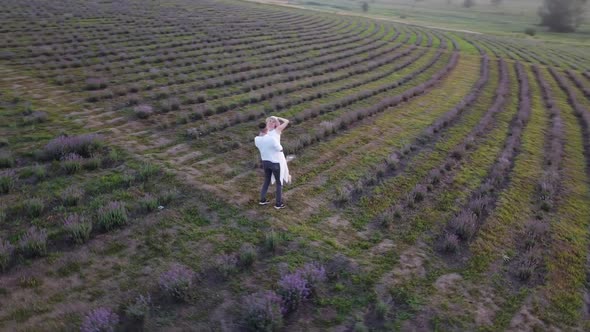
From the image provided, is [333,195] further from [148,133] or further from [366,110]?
[366,110]

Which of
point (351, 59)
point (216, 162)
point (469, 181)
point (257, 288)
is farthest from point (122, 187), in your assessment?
point (351, 59)

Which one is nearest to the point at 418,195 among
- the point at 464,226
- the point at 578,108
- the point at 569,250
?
the point at 464,226

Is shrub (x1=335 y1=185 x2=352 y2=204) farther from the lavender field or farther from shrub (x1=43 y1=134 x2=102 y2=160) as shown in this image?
shrub (x1=43 y1=134 x2=102 y2=160)

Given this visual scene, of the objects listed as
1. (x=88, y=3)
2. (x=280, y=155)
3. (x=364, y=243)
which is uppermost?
(x=88, y=3)

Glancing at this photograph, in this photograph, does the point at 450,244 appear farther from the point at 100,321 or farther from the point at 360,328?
the point at 100,321

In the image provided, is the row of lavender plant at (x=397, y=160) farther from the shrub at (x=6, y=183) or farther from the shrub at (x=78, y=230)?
the shrub at (x=6, y=183)

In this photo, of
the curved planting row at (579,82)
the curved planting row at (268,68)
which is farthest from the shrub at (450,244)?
the curved planting row at (579,82)

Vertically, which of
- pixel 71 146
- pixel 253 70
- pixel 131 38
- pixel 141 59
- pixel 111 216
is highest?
pixel 131 38
